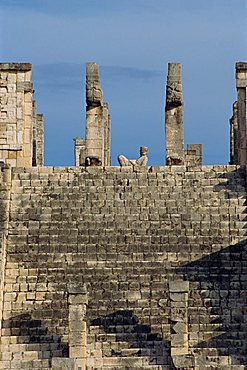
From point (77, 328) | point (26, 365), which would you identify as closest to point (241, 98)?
point (77, 328)

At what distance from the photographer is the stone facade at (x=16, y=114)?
42.6 m

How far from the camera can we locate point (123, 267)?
3666cm

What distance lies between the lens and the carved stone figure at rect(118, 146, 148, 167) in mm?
43312

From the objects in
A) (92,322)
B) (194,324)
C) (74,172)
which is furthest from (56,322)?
(74,172)

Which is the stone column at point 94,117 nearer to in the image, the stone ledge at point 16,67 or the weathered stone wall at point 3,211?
the stone ledge at point 16,67

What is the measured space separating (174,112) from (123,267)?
326 inches

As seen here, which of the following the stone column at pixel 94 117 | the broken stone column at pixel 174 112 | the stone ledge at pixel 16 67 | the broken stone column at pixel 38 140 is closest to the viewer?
the stone ledge at pixel 16 67

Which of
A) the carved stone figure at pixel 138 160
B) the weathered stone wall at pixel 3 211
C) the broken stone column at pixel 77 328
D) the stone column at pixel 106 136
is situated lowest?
the broken stone column at pixel 77 328

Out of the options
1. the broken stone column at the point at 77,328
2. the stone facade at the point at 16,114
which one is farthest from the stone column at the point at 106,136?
the broken stone column at the point at 77,328

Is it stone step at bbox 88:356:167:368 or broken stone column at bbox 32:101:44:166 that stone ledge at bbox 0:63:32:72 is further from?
stone step at bbox 88:356:167:368

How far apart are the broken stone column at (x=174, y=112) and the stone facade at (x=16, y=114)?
12.4 feet

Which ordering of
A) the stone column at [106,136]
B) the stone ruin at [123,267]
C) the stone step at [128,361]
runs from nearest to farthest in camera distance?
the stone step at [128,361] → the stone ruin at [123,267] → the stone column at [106,136]

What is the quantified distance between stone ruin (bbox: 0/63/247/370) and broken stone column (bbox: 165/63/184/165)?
2383 millimetres

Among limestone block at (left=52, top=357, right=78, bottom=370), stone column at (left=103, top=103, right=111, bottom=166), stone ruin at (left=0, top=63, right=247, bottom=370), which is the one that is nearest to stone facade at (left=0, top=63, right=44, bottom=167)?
stone ruin at (left=0, top=63, right=247, bottom=370)
